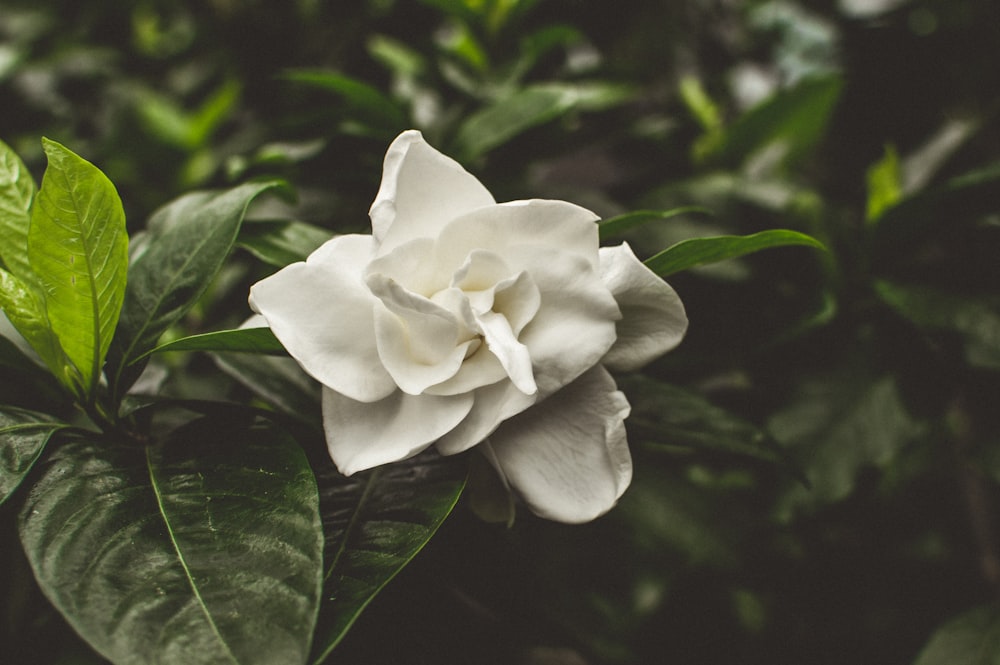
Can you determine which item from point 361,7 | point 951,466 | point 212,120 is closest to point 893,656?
point 951,466

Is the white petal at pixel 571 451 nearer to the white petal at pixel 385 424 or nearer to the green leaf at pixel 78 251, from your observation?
the white petal at pixel 385 424

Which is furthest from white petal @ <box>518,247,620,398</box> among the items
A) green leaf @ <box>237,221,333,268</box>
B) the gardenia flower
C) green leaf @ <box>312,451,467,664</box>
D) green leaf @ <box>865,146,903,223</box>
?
green leaf @ <box>865,146,903,223</box>

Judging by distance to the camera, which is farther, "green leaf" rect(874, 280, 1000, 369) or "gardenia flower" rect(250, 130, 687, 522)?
"green leaf" rect(874, 280, 1000, 369)

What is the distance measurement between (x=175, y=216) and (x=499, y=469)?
1.64ft

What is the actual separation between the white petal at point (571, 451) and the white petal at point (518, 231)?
114 mm

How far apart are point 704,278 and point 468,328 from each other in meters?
0.55

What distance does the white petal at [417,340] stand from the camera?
53 cm

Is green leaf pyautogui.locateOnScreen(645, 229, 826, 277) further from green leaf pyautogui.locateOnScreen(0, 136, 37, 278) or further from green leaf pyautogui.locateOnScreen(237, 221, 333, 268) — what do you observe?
green leaf pyautogui.locateOnScreen(0, 136, 37, 278)

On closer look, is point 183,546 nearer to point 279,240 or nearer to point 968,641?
point 279,240

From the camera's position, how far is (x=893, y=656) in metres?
1.32

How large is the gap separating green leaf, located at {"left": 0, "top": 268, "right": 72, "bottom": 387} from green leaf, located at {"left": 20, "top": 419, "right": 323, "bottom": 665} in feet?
0.27

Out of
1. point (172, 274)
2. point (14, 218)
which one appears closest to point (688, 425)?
point (172, 274)

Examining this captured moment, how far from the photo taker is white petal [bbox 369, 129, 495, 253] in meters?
0.58

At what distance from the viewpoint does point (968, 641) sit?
1.01 metres
